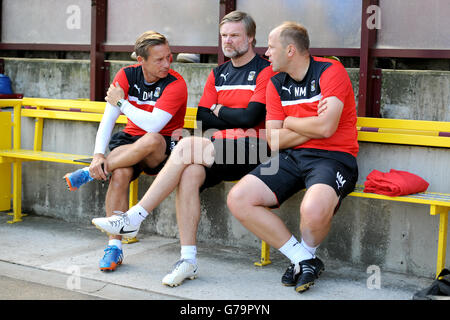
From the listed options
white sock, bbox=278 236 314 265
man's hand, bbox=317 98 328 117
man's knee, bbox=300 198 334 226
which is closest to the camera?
man's knee, bbox=300 198 334 226

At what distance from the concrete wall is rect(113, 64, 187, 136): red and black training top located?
2.16 ft

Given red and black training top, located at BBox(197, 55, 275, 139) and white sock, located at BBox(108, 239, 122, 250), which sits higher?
Answer: red and black training top, located at BBox(197, 55, 275, 139)

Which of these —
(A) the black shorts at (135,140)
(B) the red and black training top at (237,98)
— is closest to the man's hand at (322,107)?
(B) the red and black training top at (237,98)

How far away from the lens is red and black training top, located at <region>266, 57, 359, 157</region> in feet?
14.4

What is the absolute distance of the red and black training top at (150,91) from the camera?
200 inches

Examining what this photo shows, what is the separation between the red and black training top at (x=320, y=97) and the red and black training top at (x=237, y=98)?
0.17m

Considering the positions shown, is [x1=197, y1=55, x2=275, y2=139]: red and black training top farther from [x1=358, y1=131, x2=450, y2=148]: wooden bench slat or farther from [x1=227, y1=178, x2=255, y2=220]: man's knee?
[x1=358, y1=131, x2=450, y2=148]: wooden bench slat

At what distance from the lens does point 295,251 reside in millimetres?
4258

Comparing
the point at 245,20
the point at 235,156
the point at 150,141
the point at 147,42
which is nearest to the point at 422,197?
the point at 235,156

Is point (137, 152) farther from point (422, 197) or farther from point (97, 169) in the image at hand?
point (422, 197)

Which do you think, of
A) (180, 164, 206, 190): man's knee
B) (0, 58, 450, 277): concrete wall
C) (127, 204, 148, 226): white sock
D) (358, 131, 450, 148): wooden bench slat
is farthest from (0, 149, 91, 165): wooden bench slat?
(358, 131, 450, 148): wooden bench slat

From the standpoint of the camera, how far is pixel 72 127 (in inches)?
249

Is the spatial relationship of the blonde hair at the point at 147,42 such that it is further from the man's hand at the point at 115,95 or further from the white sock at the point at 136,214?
the white sock at the point at 136,214
